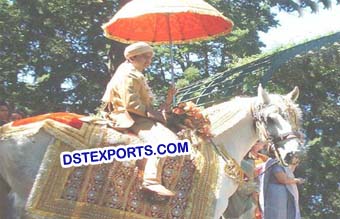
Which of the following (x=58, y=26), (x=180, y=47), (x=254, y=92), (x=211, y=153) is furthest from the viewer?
(x=180, y=47)

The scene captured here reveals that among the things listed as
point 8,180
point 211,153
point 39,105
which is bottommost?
point 8,180

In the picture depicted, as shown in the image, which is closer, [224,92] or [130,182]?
[130,182]

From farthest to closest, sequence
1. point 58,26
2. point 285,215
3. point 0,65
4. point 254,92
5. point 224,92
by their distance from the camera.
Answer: point 58,26 < point 0,65 < point 254,92 < point 224,92 < point 285,215

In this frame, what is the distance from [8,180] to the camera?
5406mm

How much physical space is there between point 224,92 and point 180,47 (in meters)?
5.68

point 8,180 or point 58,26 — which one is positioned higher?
point 58,26

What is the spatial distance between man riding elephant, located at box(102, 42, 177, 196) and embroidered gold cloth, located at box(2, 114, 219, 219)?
12cm

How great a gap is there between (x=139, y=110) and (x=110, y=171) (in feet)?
1.99

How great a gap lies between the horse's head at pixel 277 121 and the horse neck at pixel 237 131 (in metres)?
0.09

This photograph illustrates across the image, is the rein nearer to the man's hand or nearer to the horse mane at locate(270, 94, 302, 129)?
the horse mane at locate(270, 94, 302, 129)

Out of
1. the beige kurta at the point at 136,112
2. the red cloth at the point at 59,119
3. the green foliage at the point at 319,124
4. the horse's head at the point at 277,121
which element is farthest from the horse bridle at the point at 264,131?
the green foliage at the point at 319,124

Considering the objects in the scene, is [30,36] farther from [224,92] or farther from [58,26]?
[224,92]

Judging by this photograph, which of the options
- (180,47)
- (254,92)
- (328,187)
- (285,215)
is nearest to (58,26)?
(180,47)

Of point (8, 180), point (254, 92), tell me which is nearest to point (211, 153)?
point (8, 180)
